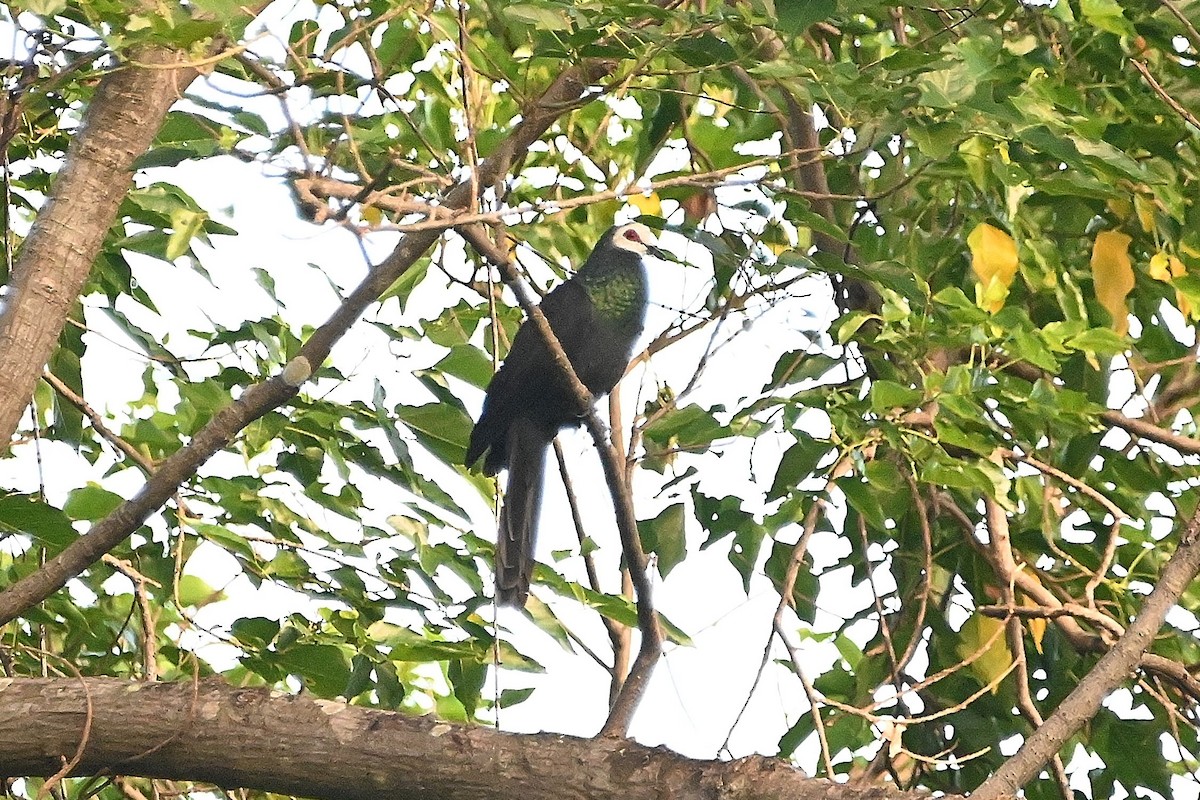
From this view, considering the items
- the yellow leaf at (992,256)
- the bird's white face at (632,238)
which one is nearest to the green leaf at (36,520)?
the yellow leaf at (992,256)

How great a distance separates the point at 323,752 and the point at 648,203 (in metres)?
1.17

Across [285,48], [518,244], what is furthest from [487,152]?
[285,48]

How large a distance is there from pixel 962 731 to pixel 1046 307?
679mm

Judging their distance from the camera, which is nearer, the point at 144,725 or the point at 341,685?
the point at 144,725

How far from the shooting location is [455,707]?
94.2 inches

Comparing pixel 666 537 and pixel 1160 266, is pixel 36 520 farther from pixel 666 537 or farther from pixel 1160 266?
pixel 1160 266

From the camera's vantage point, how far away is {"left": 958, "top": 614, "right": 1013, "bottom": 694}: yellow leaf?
1.94 metres

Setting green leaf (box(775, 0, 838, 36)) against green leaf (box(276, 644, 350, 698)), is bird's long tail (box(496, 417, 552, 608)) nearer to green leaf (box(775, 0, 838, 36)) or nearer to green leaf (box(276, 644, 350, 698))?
green leaf (box(276, 644, 350, 698))

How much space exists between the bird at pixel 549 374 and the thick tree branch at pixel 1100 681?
1.17 metres

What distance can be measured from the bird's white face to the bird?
10cm

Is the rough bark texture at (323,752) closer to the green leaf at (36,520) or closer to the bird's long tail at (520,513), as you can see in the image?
the green leaf at (36,520)

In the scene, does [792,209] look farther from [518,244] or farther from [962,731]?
[962,731]

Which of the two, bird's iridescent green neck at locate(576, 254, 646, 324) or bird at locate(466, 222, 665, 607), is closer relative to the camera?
bird at locate(466, 222, 665, 607)

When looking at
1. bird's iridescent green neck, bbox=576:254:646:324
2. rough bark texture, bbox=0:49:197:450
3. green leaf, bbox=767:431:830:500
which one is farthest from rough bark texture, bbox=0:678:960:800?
bird's iridescent green neck, bbox=576:254:646:324
